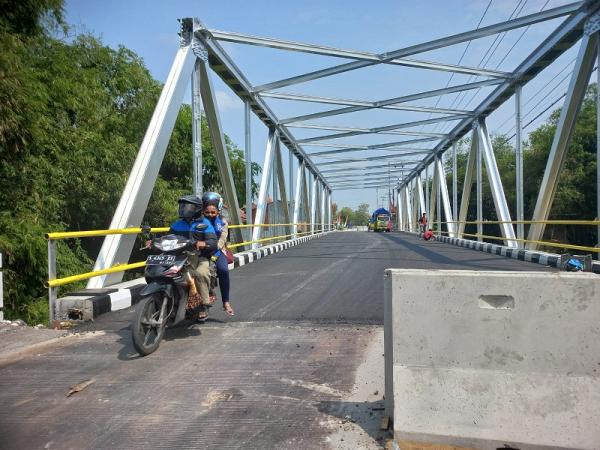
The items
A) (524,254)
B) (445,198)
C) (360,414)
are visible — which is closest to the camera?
(360,414)

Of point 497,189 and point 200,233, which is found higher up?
point 497,189

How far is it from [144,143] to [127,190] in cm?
104

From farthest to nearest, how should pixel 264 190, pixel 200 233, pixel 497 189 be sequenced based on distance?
1. pixel 264 190
2. pixel 497 189
3. pixel 200 233

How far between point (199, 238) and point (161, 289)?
2.29 feet

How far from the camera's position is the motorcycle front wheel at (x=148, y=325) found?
395 cm

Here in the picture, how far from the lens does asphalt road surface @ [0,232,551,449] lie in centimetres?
268

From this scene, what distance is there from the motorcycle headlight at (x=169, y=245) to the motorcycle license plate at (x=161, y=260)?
0.21 ft

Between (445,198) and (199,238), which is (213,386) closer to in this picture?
(199,238)

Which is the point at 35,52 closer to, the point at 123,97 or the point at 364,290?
the point at 123,97

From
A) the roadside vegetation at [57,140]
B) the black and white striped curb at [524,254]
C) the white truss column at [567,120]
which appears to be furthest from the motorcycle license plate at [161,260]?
the white truss column at [567,120]

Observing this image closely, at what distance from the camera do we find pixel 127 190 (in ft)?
24.4

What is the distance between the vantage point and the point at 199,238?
4.68 m

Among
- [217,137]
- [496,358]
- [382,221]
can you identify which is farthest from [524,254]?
[382,221]

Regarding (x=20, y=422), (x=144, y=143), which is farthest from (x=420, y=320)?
(x=144, y=143)
